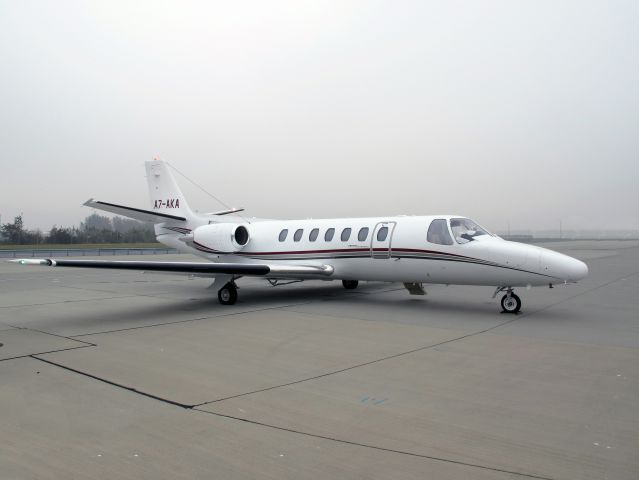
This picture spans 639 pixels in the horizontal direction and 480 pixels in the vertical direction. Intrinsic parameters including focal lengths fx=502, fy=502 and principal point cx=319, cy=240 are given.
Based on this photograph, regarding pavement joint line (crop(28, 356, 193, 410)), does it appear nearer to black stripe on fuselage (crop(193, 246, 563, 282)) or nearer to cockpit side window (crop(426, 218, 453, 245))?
black stripe on fuselage (crop(193, 246, 563, 282))

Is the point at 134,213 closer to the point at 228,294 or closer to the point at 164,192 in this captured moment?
the point at 164,192

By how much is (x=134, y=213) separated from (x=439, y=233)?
31.4 feet

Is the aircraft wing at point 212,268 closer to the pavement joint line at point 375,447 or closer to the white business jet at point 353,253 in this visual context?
the white business jet at point 353,253

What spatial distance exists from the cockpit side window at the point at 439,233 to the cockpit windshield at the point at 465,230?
0.51 feet

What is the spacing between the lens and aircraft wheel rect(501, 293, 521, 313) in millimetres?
10695

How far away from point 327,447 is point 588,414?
98.9 inches

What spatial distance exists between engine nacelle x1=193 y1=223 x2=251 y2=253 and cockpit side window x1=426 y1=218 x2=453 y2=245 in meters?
6.10

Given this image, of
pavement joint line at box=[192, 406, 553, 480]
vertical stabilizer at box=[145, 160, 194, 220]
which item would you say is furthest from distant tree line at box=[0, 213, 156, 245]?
pavement joint line at box=[192, 406, 553, 480]

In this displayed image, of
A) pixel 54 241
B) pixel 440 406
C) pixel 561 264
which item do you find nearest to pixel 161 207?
pixel 561 264

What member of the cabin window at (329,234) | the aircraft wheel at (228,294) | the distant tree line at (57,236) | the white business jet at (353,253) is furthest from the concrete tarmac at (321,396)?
the distant tree line at (57,236)

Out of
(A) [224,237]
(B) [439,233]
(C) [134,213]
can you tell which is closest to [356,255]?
(B) [439,233]

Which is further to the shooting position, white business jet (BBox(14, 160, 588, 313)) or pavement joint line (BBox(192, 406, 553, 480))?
white business jet (BBox(14, 160, 588, 313))

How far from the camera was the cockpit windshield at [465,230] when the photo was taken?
36.6 feet

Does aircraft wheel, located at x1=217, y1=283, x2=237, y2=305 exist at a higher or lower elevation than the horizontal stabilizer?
lower
